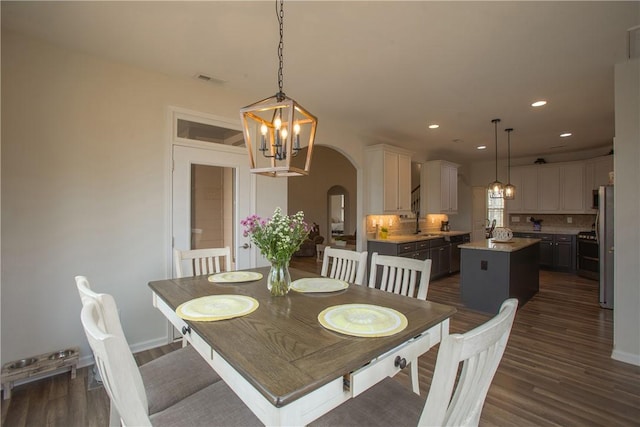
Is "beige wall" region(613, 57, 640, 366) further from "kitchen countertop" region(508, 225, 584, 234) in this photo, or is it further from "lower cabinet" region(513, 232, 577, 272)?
"kitchen countertop" region(508, 225, 584, 234)

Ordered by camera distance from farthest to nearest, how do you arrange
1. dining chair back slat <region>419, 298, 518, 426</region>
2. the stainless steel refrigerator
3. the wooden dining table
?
1. the stainless steel refrigerator
2. the wooden dining table
3. dining chair back slat <region>419, 298, 518, 426</region>

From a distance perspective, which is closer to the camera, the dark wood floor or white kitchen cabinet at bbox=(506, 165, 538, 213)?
the dark wood floor

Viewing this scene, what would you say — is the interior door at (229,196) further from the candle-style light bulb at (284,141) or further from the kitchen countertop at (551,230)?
the kitchen countertop at (551,230)

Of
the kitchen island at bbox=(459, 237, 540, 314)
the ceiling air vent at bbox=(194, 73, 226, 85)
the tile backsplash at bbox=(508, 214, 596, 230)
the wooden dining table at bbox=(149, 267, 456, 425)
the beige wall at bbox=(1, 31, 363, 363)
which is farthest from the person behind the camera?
the tile backsplash at bbox=(508, 214, 596, 230)

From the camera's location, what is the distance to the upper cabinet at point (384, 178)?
5285 millimetres

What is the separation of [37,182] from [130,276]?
1.08 metres

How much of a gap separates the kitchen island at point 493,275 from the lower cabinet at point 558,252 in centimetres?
299

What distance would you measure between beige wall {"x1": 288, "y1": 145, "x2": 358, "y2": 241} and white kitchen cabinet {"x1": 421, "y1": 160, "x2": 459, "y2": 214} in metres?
3.55

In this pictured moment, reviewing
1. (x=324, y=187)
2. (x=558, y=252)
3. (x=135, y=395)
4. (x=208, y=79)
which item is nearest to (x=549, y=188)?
(x=558, y=252)

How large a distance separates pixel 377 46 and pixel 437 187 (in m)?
4.70

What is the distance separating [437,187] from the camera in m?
6.65

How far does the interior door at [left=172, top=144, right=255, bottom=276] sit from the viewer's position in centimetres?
314

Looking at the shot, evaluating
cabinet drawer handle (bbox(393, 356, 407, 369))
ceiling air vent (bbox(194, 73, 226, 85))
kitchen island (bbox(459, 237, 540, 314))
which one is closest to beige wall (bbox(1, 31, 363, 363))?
ceiling air vent (bbox(194, 73, 226, 85))

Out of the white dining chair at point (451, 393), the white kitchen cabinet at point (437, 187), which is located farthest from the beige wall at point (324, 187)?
the white dining chair at point (451, 393)
